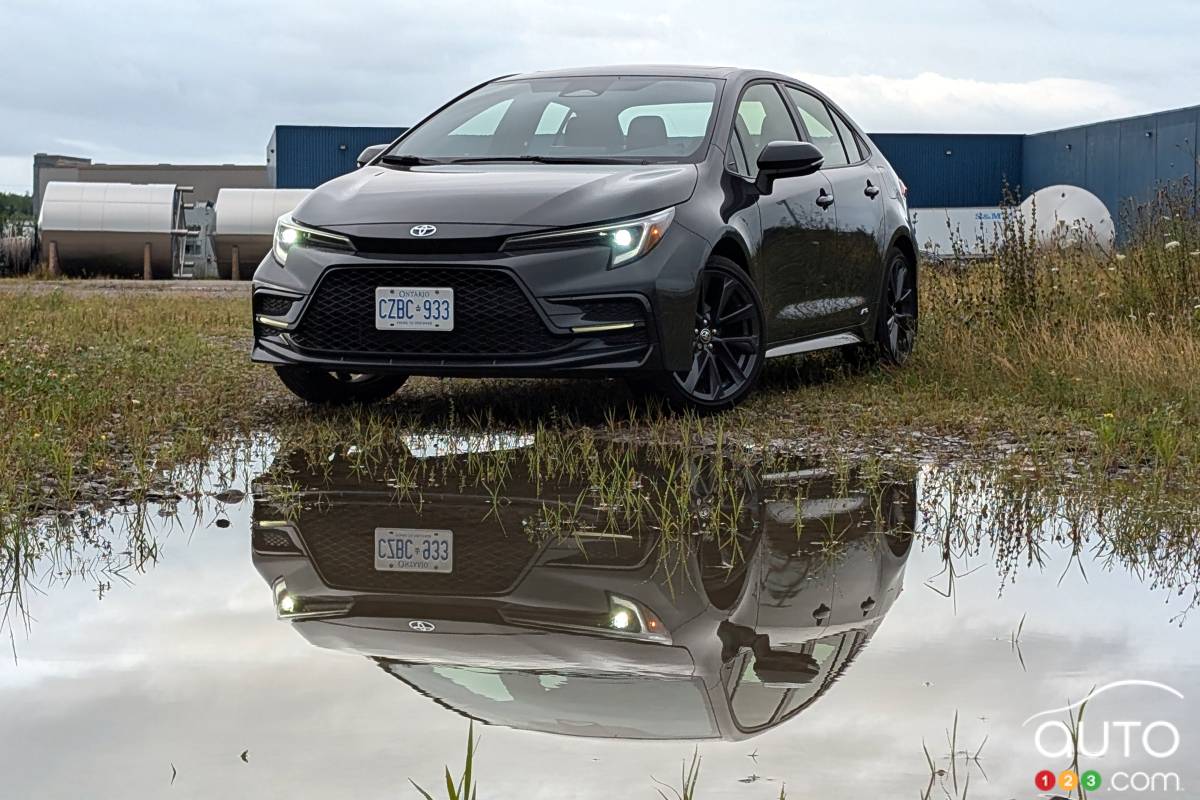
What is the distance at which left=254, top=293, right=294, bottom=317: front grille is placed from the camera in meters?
7.48

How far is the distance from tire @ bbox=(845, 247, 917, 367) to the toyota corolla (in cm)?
58

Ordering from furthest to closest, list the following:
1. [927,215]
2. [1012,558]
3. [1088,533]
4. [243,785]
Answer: [927,215] < [1088,533] < [1012,558] < [243,785]

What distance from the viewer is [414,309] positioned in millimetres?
7152

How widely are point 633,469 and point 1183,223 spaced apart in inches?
266

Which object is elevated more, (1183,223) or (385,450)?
(1183,223)

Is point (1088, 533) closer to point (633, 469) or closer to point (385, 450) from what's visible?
point (633, 469)

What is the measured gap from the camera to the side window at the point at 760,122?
8.37 metres

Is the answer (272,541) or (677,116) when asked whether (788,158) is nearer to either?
(677,116)

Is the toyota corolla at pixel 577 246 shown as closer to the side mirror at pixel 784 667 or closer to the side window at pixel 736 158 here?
the side window at pixel 736 158

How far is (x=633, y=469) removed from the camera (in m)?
6.07

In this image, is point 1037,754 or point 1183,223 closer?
point 1037,754

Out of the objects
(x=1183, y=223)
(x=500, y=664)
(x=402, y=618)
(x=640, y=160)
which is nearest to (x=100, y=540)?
(x=402, y=618)

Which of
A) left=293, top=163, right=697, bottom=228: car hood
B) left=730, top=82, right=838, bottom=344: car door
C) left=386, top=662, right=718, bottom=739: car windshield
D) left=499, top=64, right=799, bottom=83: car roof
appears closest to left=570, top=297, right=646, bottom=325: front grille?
left=293, top=163, right=697, bottom=228: car hood

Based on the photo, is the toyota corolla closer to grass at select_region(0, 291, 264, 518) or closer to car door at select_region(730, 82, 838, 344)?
car door at select_region(730, 82, 838, 344)
